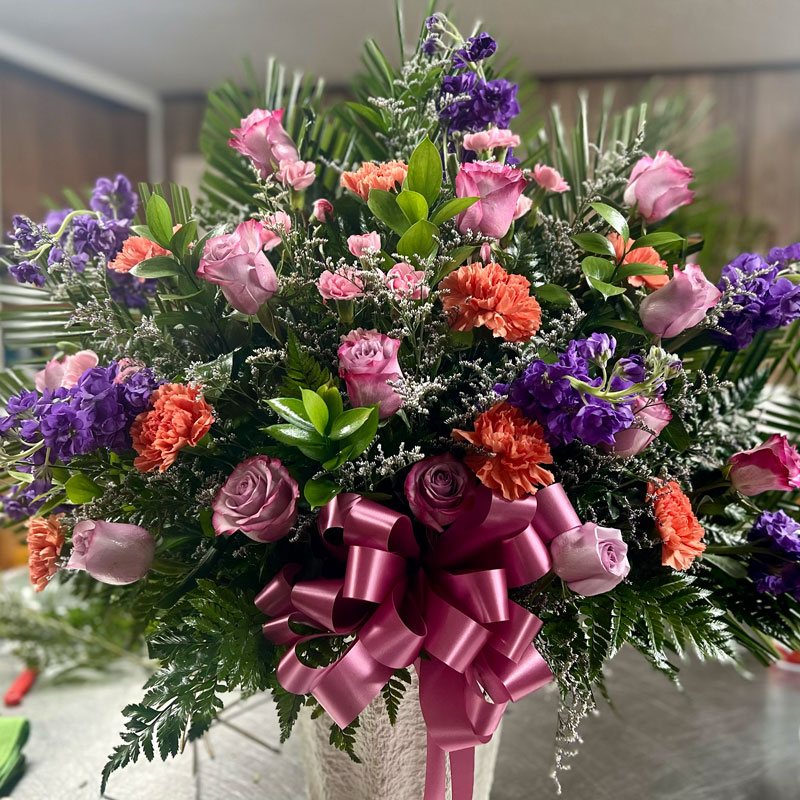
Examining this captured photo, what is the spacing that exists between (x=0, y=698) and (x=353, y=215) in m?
0.73

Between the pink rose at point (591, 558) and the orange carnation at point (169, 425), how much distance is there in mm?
226

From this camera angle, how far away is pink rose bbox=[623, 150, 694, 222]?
521 millimetres

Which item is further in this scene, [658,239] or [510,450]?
[658,239]

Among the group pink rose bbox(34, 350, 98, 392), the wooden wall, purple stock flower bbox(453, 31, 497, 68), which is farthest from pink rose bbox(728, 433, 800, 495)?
the wooden wall

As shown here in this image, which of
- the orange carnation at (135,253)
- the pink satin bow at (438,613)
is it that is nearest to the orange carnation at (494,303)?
the pink satin bow at (438,613)

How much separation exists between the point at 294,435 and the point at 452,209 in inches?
6.7

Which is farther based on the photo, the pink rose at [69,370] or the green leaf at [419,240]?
the pink rose at [69,370]

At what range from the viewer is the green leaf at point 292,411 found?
0.42m

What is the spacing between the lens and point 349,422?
41 cm

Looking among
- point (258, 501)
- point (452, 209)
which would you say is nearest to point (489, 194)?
point (452, 209)

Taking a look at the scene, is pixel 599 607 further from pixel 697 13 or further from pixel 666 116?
pixel 697 13

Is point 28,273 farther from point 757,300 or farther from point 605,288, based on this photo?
point 757,300

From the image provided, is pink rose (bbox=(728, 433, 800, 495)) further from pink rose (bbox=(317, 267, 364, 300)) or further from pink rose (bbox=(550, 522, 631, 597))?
pink rose (bbox=(317, 267, 364, 300))

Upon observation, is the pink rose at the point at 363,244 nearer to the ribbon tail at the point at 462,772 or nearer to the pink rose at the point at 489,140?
the pink rose at the point at 489,140
